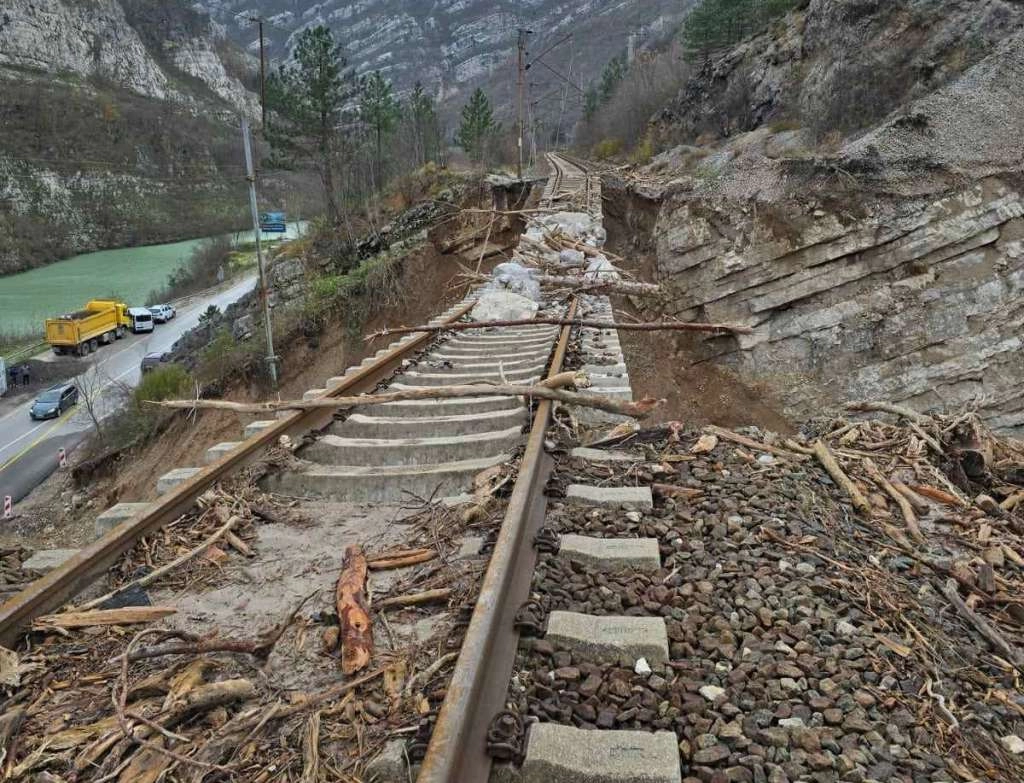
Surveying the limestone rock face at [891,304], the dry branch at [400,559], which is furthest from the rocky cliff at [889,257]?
the dry branch at [400,559]

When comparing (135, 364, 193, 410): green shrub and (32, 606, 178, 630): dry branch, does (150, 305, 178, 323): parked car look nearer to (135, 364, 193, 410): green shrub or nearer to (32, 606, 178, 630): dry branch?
(135, 364, 193, 410): green shrub

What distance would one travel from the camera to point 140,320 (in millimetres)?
57688

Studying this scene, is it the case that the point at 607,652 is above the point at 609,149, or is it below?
below

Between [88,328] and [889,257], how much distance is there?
193 feet

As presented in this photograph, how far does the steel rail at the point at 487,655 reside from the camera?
1614mm

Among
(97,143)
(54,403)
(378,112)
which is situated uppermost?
(97,143)

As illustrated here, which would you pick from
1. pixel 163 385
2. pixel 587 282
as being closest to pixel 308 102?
pixel 163 385

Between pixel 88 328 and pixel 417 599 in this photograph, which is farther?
pixel 88 328

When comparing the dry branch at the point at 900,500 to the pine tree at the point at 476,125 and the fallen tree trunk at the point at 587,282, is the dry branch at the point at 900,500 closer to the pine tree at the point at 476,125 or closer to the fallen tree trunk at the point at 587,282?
the fallen tree trunk at the point at 587,282

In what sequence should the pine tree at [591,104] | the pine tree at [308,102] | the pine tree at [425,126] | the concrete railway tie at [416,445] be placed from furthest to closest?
the pine tree at [591,104]
the pine tree at [425,126]
the pine tree at [308,102]
the concrete railway tie at [416,445]

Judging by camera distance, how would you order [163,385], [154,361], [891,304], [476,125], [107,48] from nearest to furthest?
[891,304], [163,385], [154,361], [476,125], [107,48]

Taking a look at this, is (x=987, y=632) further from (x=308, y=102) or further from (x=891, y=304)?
(x=308, y=102)

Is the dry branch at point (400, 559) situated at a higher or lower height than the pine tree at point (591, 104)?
lower

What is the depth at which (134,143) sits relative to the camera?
104 m
